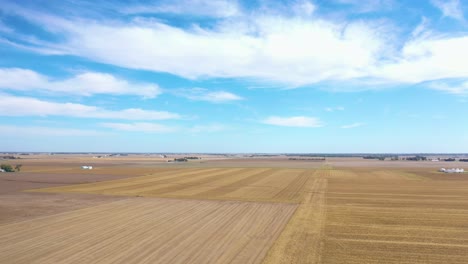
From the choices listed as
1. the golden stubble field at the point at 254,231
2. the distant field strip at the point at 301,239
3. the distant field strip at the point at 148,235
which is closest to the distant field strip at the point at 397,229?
the golden stubble field at the point at 254,231

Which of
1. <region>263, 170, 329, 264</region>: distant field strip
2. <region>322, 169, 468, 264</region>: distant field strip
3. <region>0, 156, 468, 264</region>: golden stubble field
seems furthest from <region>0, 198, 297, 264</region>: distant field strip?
<region>322, 169, 468, 264</region>: distant field strip

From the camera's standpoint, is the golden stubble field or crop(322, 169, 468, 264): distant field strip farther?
the golden stubble field

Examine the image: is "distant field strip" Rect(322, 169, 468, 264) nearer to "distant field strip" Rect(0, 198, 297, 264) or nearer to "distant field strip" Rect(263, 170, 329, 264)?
"distant field strip" Rect(263, 170, 329, 264)

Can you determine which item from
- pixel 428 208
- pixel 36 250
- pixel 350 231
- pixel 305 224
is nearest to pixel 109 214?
pixel 36 250

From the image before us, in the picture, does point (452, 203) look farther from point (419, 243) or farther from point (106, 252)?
point (106, 252)

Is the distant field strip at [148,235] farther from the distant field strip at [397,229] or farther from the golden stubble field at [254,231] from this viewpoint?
the distant field strip at [397,229]

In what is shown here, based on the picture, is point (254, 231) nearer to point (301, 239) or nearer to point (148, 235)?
point (301, 239)
